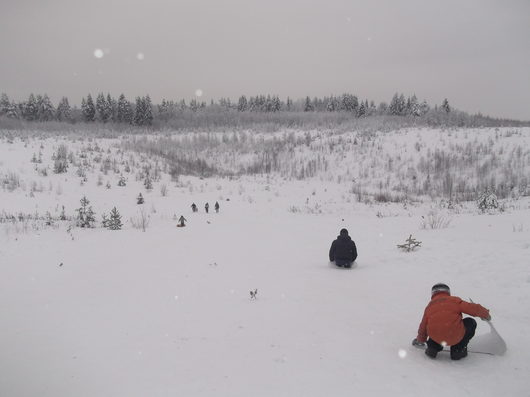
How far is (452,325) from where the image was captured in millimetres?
4098

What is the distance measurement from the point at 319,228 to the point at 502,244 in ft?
18.9

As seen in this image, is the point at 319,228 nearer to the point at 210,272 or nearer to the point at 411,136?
the point at 210,272

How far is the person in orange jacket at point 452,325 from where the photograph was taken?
13.4 ft

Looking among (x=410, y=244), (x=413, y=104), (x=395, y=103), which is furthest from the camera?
(x=413, y=104)

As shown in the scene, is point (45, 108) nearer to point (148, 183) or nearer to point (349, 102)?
point (148, 183)

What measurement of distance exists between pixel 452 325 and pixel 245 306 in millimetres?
3078

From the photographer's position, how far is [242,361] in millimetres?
4180

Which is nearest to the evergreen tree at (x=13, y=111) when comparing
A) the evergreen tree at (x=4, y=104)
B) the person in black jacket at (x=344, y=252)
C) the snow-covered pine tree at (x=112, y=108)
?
the evergreen tree at (x=4, y=104)

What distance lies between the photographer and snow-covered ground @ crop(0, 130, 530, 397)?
3809 mm

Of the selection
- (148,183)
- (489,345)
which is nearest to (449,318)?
(489,345)

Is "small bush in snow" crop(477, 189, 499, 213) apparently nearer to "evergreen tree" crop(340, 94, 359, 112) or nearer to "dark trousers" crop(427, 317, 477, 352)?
"dark trousers" crop(427, 317, 477, 352)

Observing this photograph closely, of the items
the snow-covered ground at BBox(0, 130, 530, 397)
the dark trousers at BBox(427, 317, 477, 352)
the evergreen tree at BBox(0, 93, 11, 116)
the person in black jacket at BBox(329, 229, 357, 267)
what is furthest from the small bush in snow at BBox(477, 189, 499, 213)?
the evergreen tree at BBox(0, 93, 11, 116)

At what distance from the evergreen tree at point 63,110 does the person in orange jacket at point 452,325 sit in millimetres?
79726

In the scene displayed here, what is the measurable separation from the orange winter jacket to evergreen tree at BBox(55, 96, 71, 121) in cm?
7972
